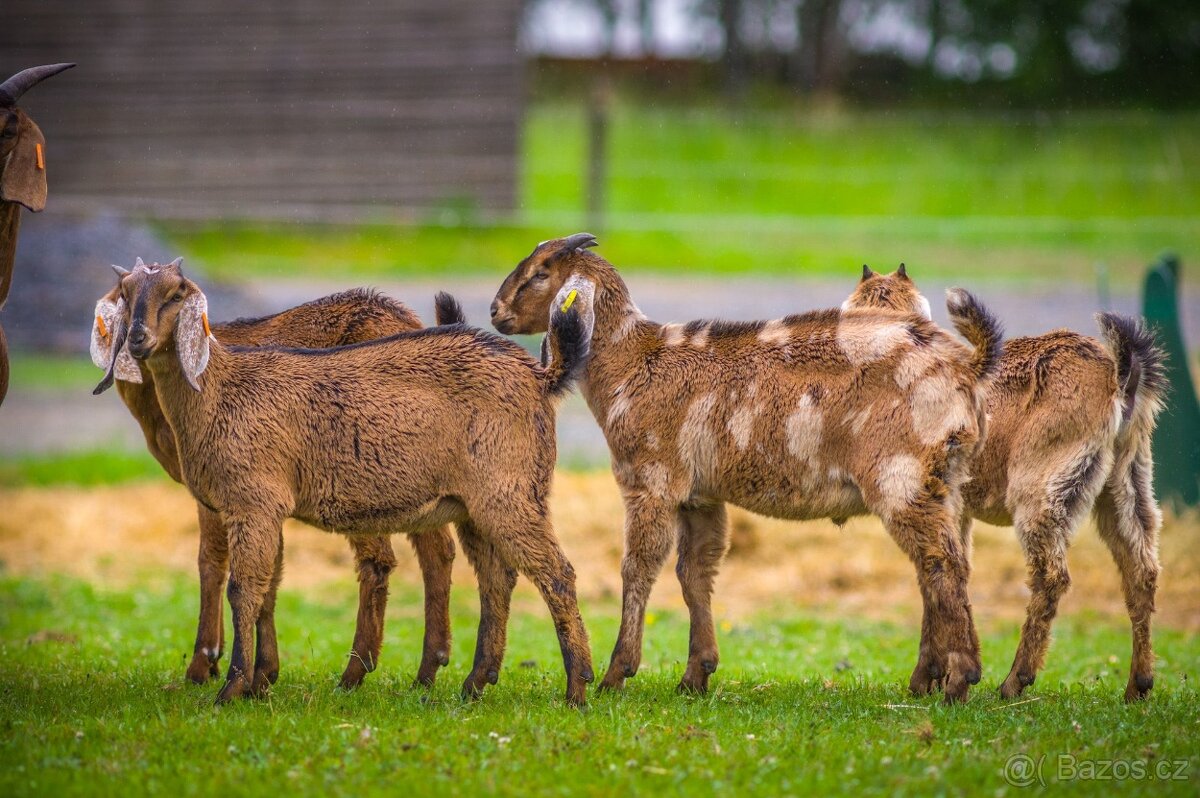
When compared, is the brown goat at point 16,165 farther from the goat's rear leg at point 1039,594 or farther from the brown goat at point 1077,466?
the goat's rear leg at point 1039,594

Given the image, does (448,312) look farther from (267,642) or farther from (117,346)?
(267,642)

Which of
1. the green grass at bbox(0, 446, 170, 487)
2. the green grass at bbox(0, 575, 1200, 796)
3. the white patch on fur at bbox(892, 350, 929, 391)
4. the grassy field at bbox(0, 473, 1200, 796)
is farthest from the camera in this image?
the green grass at bbox(0, 446, 170, 487)

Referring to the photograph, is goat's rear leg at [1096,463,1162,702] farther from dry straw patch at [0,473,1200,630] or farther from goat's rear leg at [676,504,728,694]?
dry straw patch at [0,473,1200,630]

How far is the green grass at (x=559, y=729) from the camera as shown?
594 centimetres

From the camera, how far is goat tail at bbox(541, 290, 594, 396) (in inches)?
302

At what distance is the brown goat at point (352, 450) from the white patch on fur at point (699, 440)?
Result: 853 mm

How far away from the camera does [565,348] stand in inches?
304

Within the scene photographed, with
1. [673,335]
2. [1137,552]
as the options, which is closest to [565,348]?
[673,335]

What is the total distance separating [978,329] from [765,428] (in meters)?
1.33

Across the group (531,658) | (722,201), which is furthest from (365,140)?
(531,658)

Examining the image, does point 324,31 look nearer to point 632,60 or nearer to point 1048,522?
point 632,60

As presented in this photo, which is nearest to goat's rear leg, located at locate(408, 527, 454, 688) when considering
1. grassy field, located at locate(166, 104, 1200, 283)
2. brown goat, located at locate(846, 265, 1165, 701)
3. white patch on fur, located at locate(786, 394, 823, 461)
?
white patch on fur, located at locate(786, 394, 823, 461)

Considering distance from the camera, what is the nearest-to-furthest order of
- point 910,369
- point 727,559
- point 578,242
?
point 910,369, point 578,242, point 727,559

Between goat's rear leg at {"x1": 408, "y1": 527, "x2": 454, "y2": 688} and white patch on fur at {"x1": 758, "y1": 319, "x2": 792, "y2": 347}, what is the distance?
2278 millimetres
